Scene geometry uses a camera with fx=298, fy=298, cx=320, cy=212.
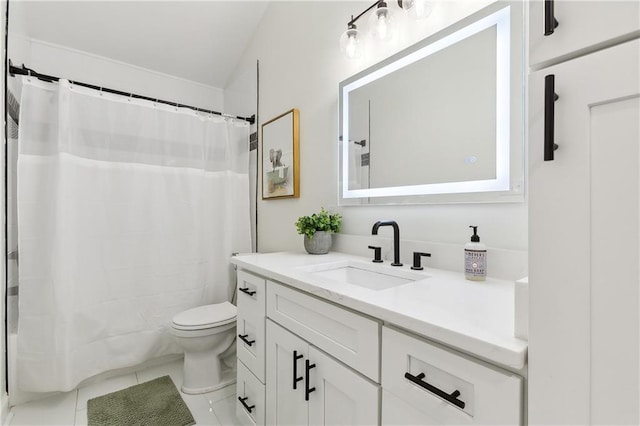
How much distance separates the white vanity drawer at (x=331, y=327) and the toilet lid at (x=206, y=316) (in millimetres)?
854

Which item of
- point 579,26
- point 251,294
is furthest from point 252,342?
point 579,26

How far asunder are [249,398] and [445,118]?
4.97 ft

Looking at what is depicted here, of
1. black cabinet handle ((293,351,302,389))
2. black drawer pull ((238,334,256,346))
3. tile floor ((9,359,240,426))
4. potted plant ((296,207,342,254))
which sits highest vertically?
potted plant ((296,207,342,254))

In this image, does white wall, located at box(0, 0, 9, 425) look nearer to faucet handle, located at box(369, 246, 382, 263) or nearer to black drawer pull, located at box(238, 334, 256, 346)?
black drawer pull, located at box(238, 334, 256, 346)

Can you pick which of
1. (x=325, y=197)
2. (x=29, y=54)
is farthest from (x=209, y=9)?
(x=325, y=197)

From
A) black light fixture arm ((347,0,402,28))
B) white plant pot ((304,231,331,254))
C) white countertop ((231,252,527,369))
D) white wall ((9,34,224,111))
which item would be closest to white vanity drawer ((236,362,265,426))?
white countertop ((231,252,527,369))

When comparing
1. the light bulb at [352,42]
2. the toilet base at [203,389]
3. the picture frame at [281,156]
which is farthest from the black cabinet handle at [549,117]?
the toilet base at [203,389]

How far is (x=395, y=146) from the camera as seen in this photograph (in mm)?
1401

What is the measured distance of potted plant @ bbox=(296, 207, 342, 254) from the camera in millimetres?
1618

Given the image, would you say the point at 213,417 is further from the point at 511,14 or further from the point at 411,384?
the point at 511,14

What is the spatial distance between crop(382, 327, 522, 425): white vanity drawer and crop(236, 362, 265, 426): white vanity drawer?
748 mm

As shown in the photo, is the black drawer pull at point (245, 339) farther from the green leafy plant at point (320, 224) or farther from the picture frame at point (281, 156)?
the picture frame at point (281, 156)

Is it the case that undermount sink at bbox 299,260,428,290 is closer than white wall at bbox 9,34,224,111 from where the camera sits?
Yes

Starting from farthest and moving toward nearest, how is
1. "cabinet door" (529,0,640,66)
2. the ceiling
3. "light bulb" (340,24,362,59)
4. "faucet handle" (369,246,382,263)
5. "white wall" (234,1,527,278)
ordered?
the ceiling, "light bulb" (340,24,362,59), "faucet handle" (369,246,382,263), "white wall" (234,1,527,278), "cabinet door" (529,0,640,66)
